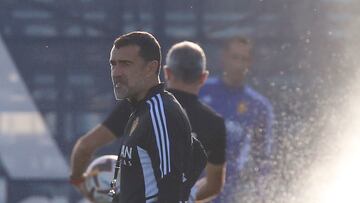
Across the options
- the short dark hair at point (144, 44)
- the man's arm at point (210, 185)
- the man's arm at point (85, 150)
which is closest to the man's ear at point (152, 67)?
the short dark hair at point (144, 44)

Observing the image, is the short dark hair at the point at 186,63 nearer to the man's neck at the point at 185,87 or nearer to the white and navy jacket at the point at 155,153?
the man's neck at the point at 185,87

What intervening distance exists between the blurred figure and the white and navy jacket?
1121 millimetres

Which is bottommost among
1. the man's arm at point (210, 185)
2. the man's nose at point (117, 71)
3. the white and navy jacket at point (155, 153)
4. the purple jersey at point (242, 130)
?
the purple jersey at point (242, 130)

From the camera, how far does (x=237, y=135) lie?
6.65 metres

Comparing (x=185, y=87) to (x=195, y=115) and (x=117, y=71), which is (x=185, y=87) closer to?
(x=195, y=115)

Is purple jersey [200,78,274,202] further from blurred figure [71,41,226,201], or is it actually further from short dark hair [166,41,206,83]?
short dark hair [166,41,206,83]

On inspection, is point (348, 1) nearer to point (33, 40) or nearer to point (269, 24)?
point (269, 24)

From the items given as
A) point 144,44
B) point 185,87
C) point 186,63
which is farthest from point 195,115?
point 144,44

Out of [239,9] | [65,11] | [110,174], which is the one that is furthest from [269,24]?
[110,174]

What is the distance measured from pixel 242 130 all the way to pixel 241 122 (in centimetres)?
5

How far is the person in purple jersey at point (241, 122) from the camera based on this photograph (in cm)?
661

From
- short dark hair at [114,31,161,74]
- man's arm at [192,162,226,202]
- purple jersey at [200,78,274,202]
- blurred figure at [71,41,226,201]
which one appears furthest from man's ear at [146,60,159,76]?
purple jersey at [200,78,274,202]

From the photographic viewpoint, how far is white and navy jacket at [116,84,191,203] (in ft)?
10.3

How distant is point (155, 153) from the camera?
3170 millimetres
